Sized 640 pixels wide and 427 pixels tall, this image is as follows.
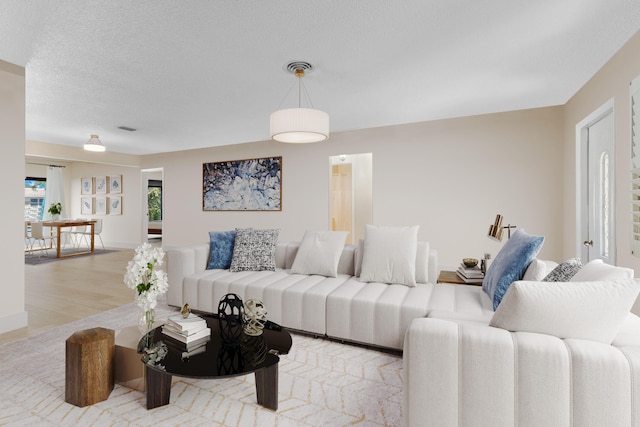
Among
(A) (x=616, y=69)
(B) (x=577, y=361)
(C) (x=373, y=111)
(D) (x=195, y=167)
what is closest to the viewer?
(B) (x=577, y=361)

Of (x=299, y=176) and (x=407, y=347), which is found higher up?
(x=299, y=176)

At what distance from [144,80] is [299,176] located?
3.32 m

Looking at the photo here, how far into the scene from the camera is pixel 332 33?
2480 millimetres

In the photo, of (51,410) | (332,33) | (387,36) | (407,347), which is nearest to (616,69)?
(387,36)

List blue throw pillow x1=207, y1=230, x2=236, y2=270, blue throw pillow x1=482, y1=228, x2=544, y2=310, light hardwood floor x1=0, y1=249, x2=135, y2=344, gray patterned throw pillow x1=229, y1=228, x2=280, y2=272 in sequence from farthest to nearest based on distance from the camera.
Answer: blue throw pillow x1=207, y1=230, x2=236, y2=270, gray patterned throw pillow x1=229, y1=228, x2=280, y2=272, light hardwood floor x1=0, y1=249, x2=135, y2=344, blue throw pillow x1=482, y1=228, x2=544, y2=310

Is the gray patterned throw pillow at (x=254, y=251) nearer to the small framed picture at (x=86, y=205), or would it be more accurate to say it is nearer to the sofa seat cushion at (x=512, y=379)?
the sofa seat cushion at (x=512, y=379)

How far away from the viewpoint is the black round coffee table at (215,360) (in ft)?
5.14

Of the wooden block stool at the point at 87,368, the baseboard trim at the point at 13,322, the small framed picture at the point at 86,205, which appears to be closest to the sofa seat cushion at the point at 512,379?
the wooden block stool at the point at 87,368

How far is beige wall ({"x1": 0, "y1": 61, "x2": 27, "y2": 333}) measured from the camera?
114 inches

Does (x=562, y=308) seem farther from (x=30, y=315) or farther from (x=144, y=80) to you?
(x=30, y=315)

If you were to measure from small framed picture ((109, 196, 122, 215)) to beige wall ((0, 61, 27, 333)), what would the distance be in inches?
242

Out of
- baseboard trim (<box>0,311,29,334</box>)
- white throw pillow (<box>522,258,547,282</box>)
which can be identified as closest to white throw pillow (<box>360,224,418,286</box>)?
white throw pillow (<box>522,258,547,282</box>)

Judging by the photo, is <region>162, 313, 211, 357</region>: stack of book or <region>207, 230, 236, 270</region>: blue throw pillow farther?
<region>207, 230, 236, 270</region>: blue throw pillow

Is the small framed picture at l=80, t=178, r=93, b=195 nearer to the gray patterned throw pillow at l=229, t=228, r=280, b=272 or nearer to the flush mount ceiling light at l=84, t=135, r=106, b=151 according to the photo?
the flush mount ceiling light at l=84, t=135, r=106, b=151
